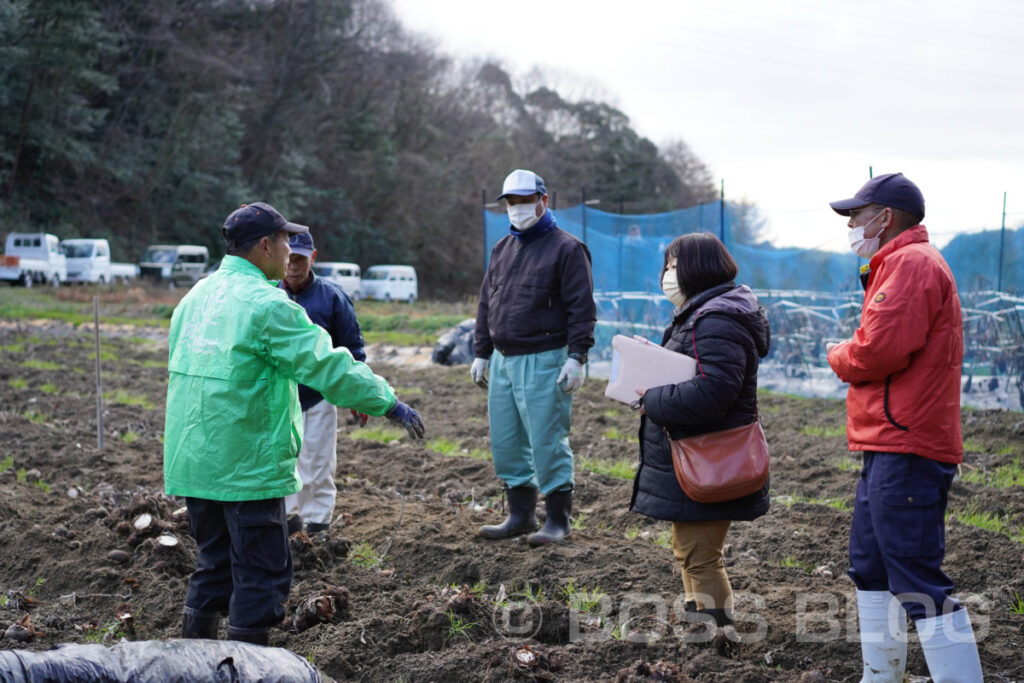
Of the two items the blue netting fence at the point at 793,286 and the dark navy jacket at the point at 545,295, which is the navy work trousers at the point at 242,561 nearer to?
the dark navy jacket at the point at 545,295

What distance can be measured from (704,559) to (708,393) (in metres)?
0.64

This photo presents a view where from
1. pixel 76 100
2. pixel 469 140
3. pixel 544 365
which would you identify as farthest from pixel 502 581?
pixel 469 140

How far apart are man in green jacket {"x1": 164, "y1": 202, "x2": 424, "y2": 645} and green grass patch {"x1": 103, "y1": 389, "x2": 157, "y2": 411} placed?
7.10 m

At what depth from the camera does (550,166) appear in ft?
171

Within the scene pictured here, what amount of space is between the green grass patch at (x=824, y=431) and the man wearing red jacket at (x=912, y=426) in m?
5.76

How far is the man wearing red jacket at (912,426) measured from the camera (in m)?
2.95

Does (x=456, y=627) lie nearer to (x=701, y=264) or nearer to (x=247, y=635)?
(x=247, y=635)

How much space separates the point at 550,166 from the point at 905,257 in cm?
4987

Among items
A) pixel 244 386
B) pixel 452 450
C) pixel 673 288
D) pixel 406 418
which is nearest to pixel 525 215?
pixel 673 288

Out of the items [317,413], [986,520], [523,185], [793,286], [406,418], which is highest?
[523,185]

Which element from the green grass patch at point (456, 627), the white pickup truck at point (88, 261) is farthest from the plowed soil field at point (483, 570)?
the white pickup truck at point (88, 261)

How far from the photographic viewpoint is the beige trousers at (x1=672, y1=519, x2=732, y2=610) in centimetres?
350

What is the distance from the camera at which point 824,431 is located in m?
8.80

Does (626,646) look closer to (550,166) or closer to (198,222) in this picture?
(198,222)
